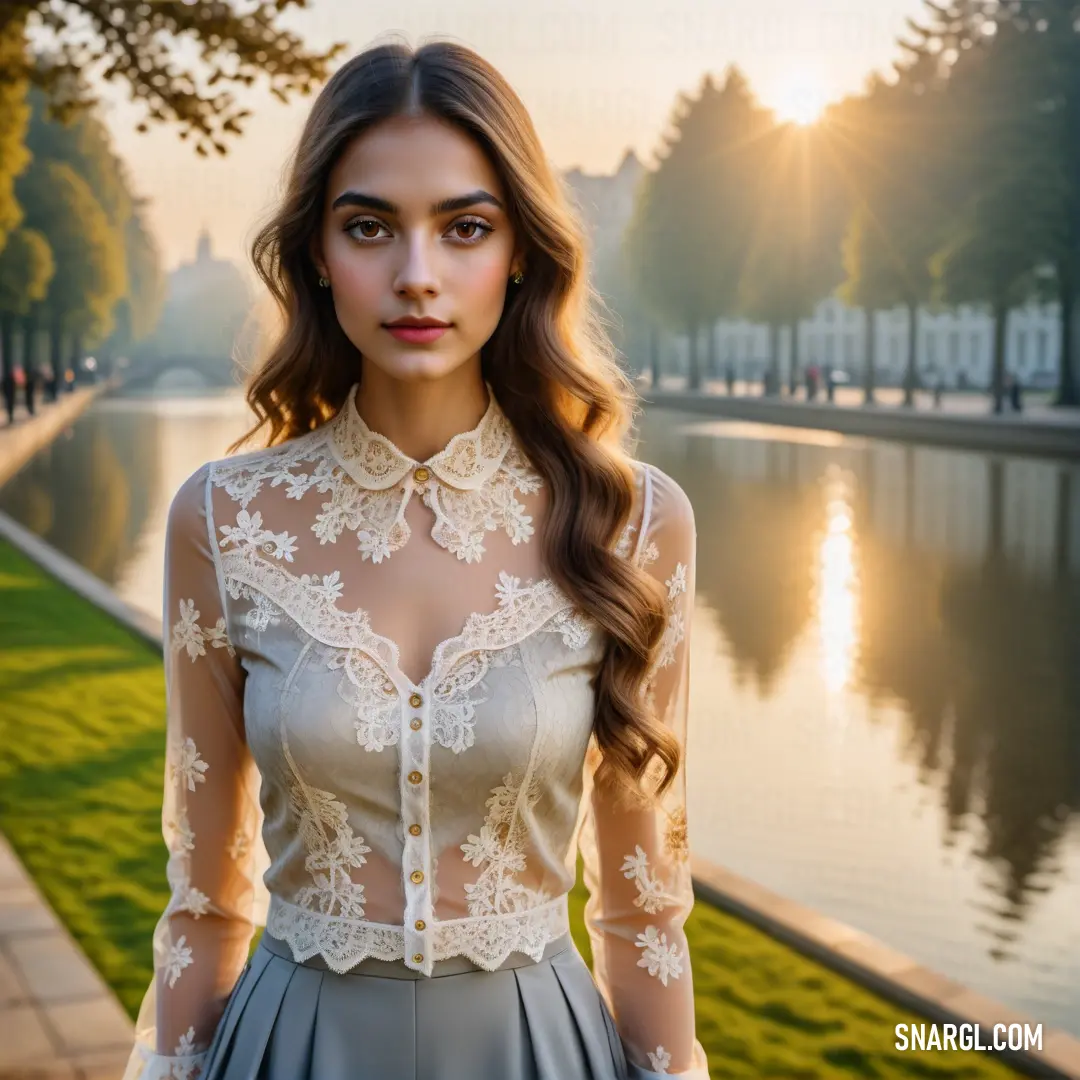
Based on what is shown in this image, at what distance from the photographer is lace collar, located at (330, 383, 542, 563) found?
85.4 inches

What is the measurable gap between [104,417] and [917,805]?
149 ft

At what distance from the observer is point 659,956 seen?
2.15 m

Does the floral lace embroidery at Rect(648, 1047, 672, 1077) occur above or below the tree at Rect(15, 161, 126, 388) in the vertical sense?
below

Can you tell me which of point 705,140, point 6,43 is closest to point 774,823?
point 6,43

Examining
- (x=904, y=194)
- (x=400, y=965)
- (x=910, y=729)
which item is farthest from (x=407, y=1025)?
(x=904, y=194)

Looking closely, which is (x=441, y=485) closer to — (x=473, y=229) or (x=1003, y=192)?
(x=473, y=229)

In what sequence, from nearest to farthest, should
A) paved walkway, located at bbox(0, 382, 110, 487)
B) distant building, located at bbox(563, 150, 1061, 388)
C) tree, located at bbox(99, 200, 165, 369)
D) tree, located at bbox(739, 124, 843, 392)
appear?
paved walkway, located at bbox(0, 382, 110, 487) < tree, located at bbox(739, 124, 843, 392) < distant building, located at bbox(563, 150, 1061, 388) < tree, located at bbox(99, 200, 165, 369)

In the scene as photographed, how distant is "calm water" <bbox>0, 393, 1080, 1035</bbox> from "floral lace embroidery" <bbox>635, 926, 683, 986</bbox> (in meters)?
3.57

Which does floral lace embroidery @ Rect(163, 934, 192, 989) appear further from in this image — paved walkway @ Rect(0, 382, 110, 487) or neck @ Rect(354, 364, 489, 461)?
paved walkway @ Rect(0, 382, 110, 487)

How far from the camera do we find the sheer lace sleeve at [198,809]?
2.14 meters

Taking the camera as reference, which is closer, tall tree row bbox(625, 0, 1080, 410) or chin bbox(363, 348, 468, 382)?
chin bbox(363, 348, 468, 382)

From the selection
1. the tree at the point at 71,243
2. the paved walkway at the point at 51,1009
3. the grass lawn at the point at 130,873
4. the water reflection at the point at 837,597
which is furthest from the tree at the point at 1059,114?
the paved walkway at the point at 51,1009

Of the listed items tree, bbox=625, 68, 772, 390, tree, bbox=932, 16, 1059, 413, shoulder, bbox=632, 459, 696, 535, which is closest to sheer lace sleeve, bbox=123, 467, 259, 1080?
shoulder, bbox=632, 459, 696, 535

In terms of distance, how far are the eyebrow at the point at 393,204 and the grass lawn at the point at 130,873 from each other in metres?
3.38
